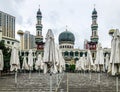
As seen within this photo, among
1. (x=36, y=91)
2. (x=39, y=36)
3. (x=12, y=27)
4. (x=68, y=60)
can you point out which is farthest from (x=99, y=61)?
(x=12, y=27)

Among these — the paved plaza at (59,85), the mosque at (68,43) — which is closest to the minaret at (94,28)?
the mosque at (68,43)

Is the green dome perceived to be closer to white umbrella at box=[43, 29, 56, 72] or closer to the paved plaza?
the paved plaza

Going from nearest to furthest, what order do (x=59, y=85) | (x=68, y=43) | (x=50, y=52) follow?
(x=50, y=52) → (x=59, y=85) → (x=68, y=43)

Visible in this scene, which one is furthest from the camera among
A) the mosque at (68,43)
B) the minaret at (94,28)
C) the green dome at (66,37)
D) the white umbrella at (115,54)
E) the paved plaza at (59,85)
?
the green dome at (66,37)

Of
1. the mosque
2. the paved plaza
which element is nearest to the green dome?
the mosque

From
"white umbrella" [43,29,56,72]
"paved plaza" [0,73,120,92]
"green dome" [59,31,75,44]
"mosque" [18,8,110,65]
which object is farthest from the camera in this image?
"green dome" [59,31,75,44]

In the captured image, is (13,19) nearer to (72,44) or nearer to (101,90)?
(72,44)

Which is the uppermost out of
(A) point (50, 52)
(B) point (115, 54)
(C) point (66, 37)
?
(C) point (66, 37)

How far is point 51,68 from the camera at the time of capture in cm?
1652

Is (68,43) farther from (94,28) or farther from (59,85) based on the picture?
(59,85)

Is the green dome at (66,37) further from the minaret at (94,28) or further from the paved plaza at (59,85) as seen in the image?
the paved plaza at (59,85)

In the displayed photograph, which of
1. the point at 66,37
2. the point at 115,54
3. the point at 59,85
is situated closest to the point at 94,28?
the point at 66,37

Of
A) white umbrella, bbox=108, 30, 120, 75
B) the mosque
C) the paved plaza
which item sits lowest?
the paved plaza

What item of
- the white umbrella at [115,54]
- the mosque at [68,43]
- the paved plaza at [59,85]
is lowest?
the paved plaza at [59,85]
